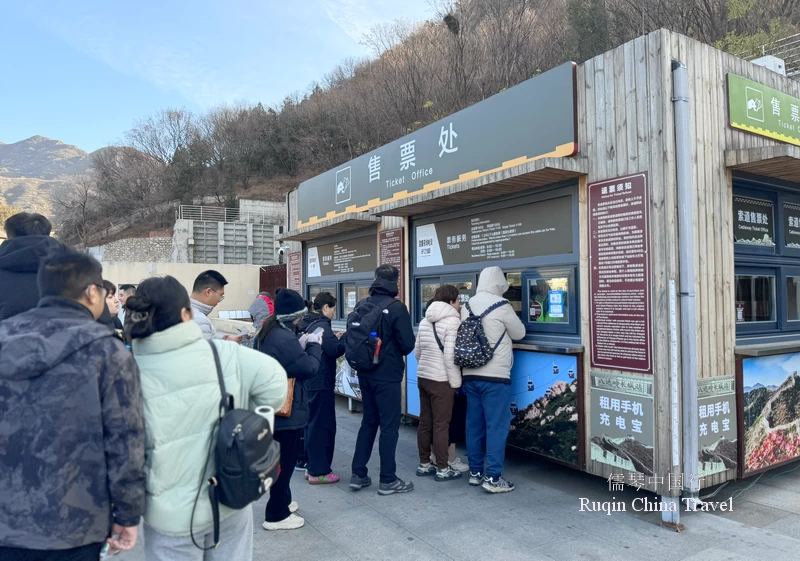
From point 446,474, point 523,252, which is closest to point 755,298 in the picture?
point 523,252

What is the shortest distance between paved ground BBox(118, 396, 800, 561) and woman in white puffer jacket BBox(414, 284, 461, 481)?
1.00 feet

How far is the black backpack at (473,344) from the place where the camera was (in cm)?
474

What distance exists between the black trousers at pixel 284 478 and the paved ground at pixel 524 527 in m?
0.15

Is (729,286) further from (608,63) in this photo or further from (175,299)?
(175,299)

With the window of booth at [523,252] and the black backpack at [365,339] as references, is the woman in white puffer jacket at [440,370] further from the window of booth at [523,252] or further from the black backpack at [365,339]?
the window of booth at [523,252]

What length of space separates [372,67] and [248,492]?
105 feet

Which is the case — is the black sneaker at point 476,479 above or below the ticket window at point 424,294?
below

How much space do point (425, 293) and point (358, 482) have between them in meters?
2.71

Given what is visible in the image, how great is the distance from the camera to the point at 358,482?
4.86 meters

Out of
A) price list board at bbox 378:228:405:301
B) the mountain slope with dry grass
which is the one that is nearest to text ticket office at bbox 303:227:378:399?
price list board at bbox 378:228:405:301

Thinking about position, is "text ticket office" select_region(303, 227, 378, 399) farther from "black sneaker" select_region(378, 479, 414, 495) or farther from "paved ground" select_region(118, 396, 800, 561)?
"paved ground" select_region(118, 396, 800, 561)

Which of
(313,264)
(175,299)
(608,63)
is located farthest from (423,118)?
(175,299)

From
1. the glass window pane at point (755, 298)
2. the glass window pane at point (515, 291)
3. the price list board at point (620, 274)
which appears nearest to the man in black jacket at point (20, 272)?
the price list board at point (620, 274)

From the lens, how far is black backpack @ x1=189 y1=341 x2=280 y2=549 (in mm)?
2061
